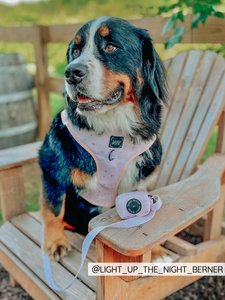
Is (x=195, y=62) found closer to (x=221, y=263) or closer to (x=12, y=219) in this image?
(x=221, y=263)

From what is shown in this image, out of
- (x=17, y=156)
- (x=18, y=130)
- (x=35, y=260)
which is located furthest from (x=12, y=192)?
(x=18, y=130)

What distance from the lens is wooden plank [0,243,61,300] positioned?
1.52 metres

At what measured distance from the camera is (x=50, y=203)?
5.26 ft

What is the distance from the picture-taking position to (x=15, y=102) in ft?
12.6

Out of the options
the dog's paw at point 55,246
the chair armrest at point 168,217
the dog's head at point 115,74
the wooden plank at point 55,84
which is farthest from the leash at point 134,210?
the wooden plank at point 55,84

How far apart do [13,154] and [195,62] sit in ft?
4.59

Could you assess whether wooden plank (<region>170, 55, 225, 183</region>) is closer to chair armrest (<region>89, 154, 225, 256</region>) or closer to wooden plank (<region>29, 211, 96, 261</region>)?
chair armrest (<region>89, 154, 225, 256</region>)

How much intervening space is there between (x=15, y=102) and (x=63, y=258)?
2634 millimetres

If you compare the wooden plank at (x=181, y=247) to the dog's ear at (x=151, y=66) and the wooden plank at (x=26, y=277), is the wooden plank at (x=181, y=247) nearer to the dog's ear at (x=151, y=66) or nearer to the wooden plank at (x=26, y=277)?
the wooden plank at (x=26, y=277)

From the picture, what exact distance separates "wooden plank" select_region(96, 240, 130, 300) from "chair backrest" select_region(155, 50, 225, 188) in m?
0.95

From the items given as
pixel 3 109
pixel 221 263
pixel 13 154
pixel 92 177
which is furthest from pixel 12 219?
pixel 3 109

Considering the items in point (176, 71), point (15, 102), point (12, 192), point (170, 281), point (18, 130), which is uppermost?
point (176, 71)

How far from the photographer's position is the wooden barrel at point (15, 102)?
3.77 metres

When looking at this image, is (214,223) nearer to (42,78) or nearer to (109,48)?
(109,48)
